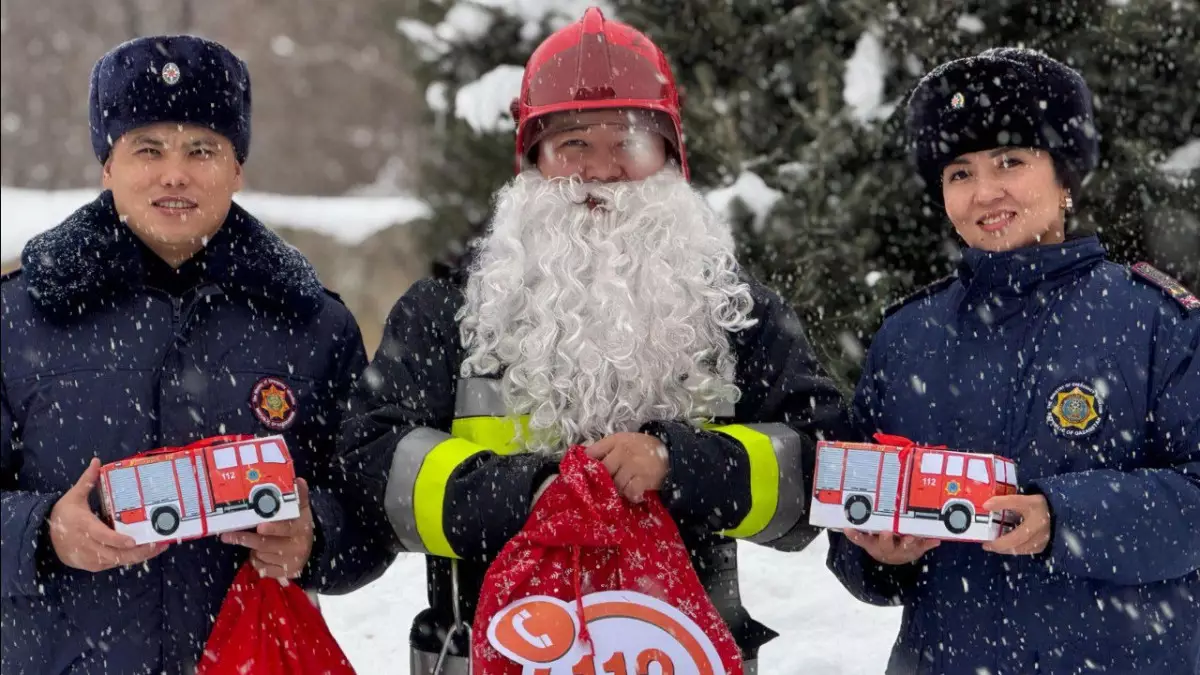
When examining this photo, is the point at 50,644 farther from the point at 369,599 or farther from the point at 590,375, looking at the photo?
the point at 369,599

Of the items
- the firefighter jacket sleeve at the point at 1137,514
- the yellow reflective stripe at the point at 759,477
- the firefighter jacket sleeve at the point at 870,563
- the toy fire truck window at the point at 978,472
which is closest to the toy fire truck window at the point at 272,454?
the yellow reflective stripe at the point at 759,477

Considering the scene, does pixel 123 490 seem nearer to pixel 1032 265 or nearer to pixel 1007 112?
pixel 1032 265

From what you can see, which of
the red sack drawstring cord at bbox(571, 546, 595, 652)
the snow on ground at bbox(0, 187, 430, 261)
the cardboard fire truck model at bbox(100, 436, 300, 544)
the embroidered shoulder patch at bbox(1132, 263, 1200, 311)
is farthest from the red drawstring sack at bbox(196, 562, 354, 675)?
the snow on ground at bbox(0, 187, 430, 261)

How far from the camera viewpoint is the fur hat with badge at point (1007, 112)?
10.5 feet

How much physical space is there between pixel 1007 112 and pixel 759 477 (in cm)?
106

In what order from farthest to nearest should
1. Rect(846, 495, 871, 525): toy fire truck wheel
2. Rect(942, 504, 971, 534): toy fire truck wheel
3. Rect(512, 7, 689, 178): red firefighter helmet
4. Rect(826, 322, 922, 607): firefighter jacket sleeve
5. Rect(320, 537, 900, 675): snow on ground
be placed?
Rect(320, 537, 900, 675): snow on ground → Rect(512, 7, 689, 178): red firefighter helmet → Rect(826, 322, 922, 607): firefighter jacket sleeve → Rect(846, 495, 871, 525): toy fire truck wheel → Rect(942, 504, 971, 534): toy fire truck wheel

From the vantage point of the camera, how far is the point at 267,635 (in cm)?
312

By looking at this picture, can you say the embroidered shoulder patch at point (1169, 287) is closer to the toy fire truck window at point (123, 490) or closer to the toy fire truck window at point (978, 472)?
the toy fire truck window at point (978, 472)

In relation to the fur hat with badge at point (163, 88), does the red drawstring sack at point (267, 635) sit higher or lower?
lower

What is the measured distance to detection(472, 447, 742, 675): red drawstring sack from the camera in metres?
2.95

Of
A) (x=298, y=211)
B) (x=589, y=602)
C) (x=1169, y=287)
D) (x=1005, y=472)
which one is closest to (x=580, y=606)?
(x=589, y=602)

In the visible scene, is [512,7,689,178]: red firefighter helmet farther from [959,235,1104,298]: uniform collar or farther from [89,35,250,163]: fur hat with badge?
[959,235,1104,298]: uniform collar

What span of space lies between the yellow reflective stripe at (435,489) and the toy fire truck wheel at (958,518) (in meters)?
1.07

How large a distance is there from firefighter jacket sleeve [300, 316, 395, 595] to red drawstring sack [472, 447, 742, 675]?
1.50ft
